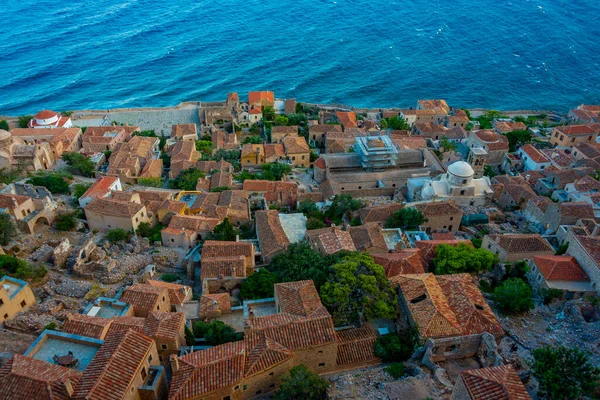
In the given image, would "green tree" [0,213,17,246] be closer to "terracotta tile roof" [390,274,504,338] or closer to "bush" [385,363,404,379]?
"terracotta tile roof" [390,274,504,338]

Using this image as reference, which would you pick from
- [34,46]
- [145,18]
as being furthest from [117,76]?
[145,18]

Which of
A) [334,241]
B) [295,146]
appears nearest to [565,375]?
[334,241]

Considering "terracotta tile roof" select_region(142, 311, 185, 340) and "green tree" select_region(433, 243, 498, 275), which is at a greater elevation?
"terracotta tile roof" select_region(142, 311, 185, 340)

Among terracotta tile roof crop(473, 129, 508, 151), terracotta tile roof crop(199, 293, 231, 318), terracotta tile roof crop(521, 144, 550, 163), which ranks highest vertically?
terracotta tile roof crop(199, 293, 231, 318)

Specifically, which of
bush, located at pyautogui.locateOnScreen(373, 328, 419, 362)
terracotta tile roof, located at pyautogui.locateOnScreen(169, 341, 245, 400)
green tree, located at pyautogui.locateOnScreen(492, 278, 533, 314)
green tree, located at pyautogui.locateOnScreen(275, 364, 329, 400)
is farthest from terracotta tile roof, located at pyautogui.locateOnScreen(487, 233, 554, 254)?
terracotta tile roof, located at pyautogui.locateOnScreen(169, 341, 245, 400)

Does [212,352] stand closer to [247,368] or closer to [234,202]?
[247,368]

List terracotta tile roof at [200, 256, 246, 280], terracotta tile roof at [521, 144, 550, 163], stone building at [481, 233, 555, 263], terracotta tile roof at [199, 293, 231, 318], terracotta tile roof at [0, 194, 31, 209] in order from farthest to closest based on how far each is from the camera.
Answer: terracotta tile roof at [521, 144, 550, 163]
terracotta tile roof at [0, 194, 31, 209]
stone building at [481, 233, 555, 263]
terracotta tile roof at [200, 256, 246, 280]
terracotta tile roof at [199, 293, 231, 318]
